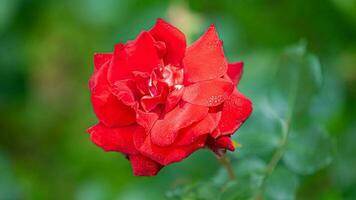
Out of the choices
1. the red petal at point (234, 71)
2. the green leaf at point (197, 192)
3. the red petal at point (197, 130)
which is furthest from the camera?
the green leaf at point (197, 192)

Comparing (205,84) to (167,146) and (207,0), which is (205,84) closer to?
(167,146)

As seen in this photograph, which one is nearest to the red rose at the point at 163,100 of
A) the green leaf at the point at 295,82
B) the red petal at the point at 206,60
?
the red petal at the point at 206,60

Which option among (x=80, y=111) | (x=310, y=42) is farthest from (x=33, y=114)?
(x=310, y=42)

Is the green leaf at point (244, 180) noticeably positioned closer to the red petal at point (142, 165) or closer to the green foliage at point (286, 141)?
the green foliage at point (286, 141)

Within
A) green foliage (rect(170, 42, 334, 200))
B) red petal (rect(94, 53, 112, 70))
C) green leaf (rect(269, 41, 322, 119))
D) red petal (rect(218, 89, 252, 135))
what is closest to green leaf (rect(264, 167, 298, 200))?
green foliage (rect(170, 42, 334, 200))

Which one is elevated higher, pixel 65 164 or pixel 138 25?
pixel 138 25
